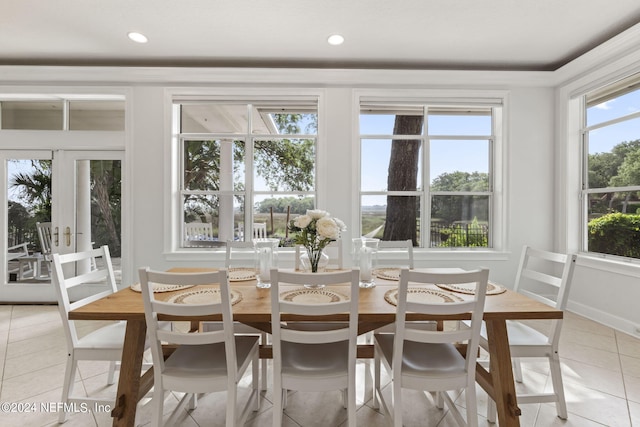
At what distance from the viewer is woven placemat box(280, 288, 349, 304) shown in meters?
1.53

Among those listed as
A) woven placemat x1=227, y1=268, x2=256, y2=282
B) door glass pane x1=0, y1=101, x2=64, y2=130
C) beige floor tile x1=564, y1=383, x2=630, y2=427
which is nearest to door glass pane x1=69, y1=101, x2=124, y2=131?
door glass pane x1=0, y1=101, x2=64, y2=130

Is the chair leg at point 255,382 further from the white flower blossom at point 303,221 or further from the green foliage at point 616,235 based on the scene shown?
the green foliage at point 616,235

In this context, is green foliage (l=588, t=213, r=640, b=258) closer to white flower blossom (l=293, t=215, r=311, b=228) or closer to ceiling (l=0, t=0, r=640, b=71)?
ceiling (l=0, t=0, r=640, b=71)

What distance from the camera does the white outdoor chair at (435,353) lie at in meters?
1.27

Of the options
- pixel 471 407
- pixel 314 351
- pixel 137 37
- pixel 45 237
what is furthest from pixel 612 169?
pixel 45 237

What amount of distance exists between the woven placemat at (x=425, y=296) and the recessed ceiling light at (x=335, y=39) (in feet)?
8.08

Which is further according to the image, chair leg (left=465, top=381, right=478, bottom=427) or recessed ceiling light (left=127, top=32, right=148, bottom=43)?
recessed ceiling light (left=127, top=32, right=148, bottom=43)

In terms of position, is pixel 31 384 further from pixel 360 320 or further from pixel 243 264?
pixel 360 320

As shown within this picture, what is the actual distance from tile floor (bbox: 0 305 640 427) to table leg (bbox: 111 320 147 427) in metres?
0.31

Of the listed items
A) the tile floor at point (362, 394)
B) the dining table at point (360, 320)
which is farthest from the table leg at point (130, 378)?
the tile floor at point (362, 394)

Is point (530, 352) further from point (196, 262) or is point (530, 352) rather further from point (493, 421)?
point (196, 262)

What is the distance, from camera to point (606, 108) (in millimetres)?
3193

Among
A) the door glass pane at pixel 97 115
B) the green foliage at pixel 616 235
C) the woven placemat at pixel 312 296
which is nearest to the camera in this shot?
the woven placemat at pixel 312 296

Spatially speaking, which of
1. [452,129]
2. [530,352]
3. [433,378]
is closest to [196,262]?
[433,378]
